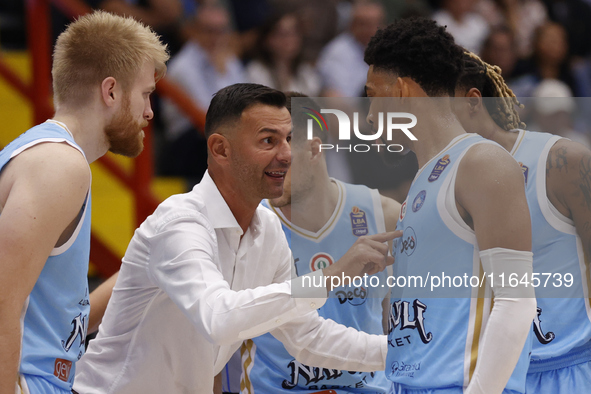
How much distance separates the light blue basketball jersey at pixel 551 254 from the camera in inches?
83.6

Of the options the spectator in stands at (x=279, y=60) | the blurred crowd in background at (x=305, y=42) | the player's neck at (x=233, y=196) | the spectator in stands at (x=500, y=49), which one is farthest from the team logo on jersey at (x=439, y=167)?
the spectator in stands at (x=500, y=49)

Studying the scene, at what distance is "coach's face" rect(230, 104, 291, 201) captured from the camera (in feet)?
8.21

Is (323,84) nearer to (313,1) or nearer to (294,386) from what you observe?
(313,1)

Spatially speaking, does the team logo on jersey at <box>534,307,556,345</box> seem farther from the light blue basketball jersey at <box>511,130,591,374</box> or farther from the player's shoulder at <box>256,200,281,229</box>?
the player's shoulder at <box>256,200,281,229</box>

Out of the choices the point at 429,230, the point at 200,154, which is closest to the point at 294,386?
the point at 429,230

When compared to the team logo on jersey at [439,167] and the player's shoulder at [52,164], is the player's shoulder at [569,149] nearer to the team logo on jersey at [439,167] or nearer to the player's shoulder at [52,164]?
the team logo on jersey at [439,167]

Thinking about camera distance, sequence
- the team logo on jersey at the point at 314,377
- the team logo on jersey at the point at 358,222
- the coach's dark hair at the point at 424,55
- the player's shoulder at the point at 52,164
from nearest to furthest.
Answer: the player's shoulder at the point at 52,164, the coach's dark hair at the point at 424,55, the team logo on jersey at the point at 358,222, the team logo on jersey at the point at 314,377

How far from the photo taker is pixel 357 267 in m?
2.04

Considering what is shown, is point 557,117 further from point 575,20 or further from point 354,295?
point 575,20

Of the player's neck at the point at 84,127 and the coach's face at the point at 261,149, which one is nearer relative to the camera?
the player's neck at the point at 84,127

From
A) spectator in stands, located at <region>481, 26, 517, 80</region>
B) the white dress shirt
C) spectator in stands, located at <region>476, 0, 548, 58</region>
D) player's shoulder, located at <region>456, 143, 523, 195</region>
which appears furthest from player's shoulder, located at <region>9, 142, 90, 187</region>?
spectator in stands, located at <region>476, 0, 548, 58</region>

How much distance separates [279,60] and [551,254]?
4.25 metres

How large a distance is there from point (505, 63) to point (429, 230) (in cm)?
489

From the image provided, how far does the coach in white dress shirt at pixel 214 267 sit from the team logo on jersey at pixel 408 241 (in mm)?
519
